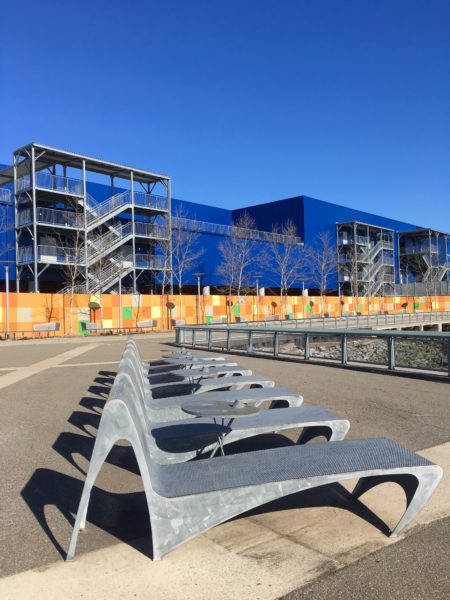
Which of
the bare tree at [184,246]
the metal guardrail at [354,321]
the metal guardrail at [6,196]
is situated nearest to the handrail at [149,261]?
the bare tree at [184,246]

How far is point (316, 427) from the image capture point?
16.2 ft

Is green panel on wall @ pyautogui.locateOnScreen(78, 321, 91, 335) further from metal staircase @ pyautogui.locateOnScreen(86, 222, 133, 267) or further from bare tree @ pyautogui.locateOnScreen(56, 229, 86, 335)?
metal staircase @ pyautogui.locateOnScreen(86, 222, 133, 267)

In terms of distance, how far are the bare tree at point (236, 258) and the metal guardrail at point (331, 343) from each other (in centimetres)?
3090

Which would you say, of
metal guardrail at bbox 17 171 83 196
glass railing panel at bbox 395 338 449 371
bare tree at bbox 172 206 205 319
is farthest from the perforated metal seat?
bare tree at bbox 172 206 205 319

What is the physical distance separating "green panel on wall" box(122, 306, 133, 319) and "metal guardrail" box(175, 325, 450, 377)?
1265 cm

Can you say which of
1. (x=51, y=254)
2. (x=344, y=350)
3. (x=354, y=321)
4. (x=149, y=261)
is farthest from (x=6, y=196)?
(x=344, y=350)

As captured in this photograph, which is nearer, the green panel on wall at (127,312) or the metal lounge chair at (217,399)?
the metal lounge chair at (217,399)

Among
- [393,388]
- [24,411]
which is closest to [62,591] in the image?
[24,411]

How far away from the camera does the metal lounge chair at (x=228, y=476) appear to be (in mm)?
2986

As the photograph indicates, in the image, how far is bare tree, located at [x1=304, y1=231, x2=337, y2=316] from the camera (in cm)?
5922

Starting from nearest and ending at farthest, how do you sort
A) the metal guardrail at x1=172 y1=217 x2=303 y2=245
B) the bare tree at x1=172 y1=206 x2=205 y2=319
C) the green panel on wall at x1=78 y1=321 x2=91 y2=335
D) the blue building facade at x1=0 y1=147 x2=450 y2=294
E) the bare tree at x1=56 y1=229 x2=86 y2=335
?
1. the green panel on wall at x1=78 y1=321 x2=91 y2=335
2. the bare tree at x1=56 y1=229 x2=86 y2=335
3. the blue building facade at x1=0 y1=147 x2=450 y2=294
4. the bare tree at x1=172 y1=206 x2=205 y2=319
5. the metal guardrail at x1=172 y1=217 x2=303 y2=245

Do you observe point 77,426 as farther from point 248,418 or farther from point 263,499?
point 263,499

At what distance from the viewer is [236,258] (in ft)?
→ 172

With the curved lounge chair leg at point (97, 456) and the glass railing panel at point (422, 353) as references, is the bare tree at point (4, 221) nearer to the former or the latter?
the glass railing panel at point (422, 353)
